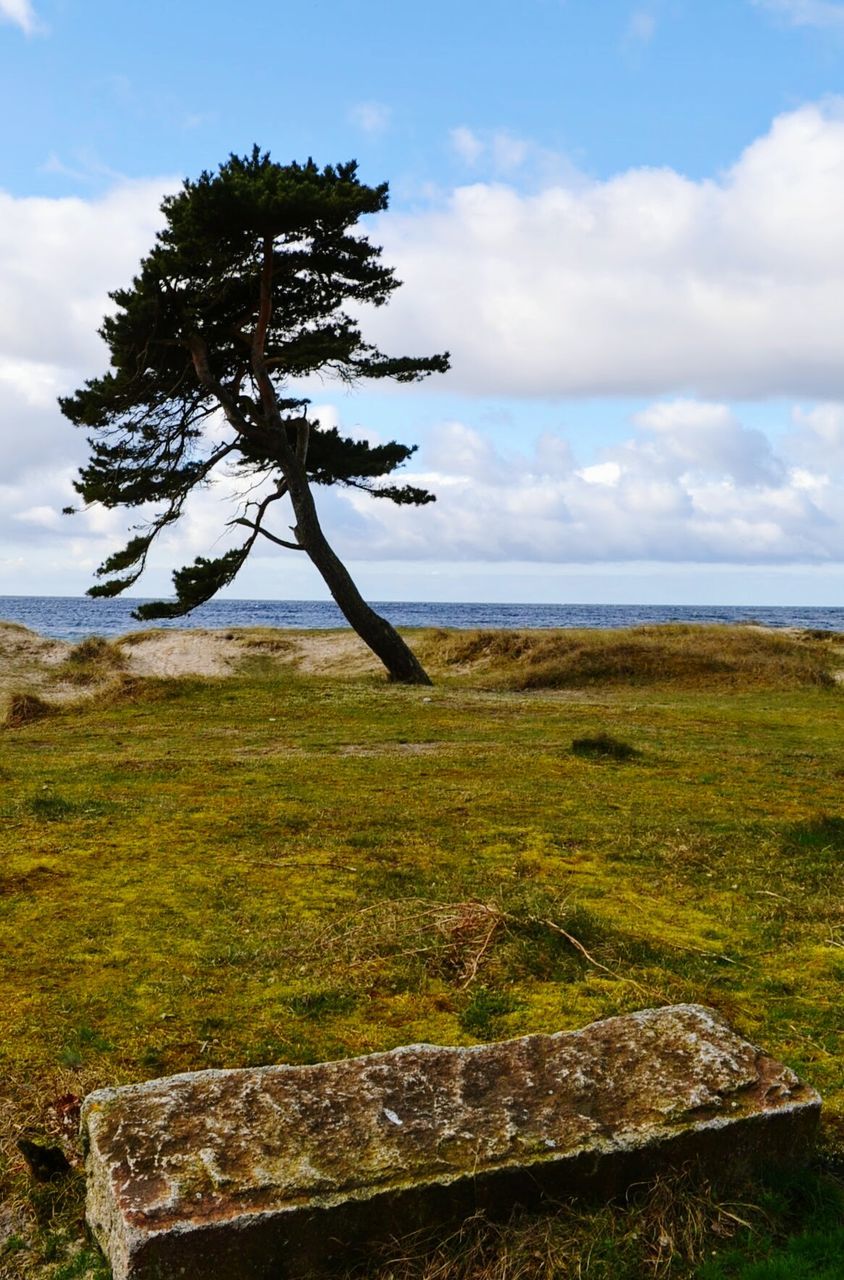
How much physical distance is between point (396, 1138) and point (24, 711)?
51.3 ft

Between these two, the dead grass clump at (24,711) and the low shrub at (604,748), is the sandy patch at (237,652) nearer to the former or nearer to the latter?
the dead grass clump at (24,711)

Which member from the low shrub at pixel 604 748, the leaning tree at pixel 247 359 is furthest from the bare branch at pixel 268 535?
the low shrub at pixel 604 748

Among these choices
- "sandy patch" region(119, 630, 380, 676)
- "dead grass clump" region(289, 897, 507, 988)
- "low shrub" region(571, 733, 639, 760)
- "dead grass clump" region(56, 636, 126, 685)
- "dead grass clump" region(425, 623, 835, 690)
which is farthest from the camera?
"sandy patch" region(119, 630, 380, 676)

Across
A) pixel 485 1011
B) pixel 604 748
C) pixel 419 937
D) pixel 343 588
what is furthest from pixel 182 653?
pixel 485 1011

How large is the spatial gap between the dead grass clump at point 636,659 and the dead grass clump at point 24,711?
10041 millimetres

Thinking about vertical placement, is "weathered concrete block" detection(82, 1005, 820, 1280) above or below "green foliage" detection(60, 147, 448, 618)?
below

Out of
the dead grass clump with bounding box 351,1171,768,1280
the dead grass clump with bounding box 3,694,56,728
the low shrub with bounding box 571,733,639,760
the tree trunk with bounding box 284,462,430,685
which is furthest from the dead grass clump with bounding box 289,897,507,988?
the tree trunk with bounding box 284,462,430,685

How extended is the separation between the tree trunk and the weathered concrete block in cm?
1709

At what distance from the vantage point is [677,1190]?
3.23m

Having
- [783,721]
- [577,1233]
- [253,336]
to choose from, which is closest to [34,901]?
[577,1233]

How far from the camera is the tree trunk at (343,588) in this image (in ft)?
68.2

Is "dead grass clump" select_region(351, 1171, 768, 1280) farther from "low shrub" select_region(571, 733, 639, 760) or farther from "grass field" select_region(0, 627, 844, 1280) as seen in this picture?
"low shrub" select_region(571, 733, 639, 760)

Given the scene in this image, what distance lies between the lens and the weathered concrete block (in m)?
2.87

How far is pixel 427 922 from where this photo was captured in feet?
19.4
